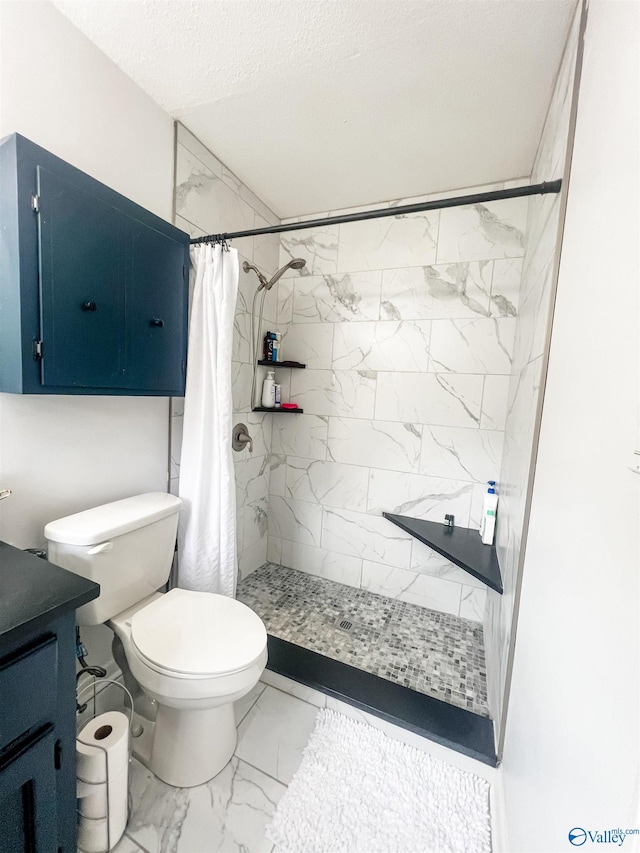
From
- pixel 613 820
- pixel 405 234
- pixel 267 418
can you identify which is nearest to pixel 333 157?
pixel 405 234

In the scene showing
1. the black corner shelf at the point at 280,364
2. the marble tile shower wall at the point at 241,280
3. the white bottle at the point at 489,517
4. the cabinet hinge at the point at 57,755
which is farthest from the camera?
the black corner shelf at the point at 280,364

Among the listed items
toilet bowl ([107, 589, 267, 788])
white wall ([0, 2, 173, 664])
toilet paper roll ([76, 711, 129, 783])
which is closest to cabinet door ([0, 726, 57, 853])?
toilet paper roll ([76, 711, 129, 783])

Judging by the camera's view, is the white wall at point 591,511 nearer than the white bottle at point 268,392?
Yes

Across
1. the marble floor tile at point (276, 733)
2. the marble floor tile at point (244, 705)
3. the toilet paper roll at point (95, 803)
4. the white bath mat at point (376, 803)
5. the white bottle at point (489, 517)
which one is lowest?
the marble floor tile at point (276, 733)

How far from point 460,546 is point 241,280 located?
1.86 meters

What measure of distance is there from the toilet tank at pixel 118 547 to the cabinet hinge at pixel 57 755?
397mm

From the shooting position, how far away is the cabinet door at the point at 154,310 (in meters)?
1.22

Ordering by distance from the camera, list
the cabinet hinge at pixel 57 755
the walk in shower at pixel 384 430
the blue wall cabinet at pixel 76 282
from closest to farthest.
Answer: the cabinet hinge at pixel 57 755 < the blue wall cabinet at pixel 76 282 < the walk in shower at pixel 384 430

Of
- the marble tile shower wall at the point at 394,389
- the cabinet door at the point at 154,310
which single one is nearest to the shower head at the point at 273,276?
the marble tile shower wall at the point at 394,389

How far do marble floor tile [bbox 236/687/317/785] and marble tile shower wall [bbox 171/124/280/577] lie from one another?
0.85 metres

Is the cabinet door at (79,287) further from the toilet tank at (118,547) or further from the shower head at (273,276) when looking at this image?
the shower head at (273,276)

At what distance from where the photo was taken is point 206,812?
1.05 m

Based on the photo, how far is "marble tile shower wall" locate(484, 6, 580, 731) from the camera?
102cm

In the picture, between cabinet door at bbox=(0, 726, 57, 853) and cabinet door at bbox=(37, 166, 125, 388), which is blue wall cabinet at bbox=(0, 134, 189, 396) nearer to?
cabinet door at bbox=(37, 166, 125, 388)
